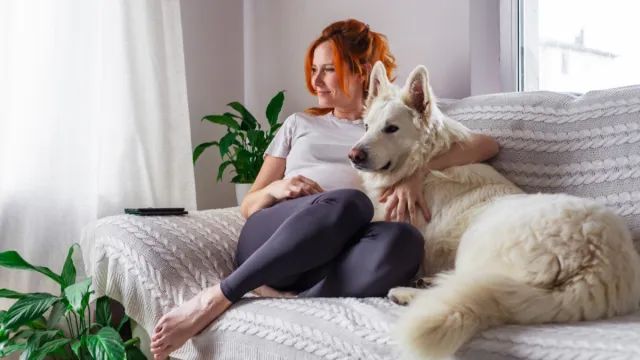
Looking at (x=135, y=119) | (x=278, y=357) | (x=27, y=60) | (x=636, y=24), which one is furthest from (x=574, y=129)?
(x=27, y=60)

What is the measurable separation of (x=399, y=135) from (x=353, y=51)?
474 mm

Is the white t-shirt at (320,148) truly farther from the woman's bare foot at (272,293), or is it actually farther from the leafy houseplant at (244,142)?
the leafy houseplant at (244,142)

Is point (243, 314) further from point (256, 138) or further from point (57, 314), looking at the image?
point (256, 138)

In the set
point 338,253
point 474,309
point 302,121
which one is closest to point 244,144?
point 302,121

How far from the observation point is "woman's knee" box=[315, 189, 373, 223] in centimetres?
153

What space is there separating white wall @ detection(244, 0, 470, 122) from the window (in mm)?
247

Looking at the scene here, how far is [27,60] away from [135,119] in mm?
451

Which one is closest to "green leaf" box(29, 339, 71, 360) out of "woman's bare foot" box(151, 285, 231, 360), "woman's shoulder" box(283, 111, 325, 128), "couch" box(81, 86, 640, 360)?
"couch" box(81, 86, 640, 360)

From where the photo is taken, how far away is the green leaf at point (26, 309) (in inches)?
75.7

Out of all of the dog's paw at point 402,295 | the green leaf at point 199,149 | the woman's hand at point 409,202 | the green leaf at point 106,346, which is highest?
the green leaf at point 199,149

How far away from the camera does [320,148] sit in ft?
6.64

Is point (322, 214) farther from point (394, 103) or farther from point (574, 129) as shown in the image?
point (574, 129)

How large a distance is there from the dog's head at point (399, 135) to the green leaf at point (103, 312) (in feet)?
3.48

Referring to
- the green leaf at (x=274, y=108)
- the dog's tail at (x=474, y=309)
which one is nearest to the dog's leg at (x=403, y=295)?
the dog's tail at (x=474, y=309)
